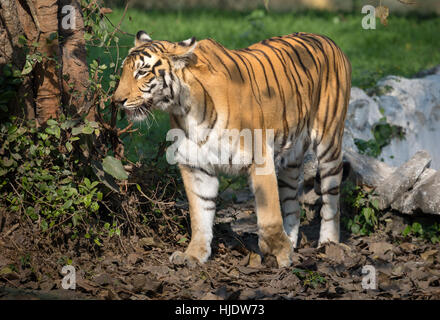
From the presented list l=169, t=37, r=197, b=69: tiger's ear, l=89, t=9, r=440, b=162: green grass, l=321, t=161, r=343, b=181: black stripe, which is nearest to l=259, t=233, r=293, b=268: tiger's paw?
l=321, t=161, r=343, b=181: black stripe

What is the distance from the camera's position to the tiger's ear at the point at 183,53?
415cm

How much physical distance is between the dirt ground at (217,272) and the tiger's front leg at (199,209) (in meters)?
0.10

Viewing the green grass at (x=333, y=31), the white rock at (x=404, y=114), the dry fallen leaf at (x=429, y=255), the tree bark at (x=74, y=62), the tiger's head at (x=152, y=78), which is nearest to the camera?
the tiger's head at (x=152, y=78)

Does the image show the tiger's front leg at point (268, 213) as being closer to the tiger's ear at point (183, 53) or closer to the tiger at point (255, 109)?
the tiger at point (255, 109)

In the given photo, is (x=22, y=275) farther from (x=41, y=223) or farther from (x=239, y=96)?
(x=239, y=96)

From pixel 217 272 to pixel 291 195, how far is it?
1.18m

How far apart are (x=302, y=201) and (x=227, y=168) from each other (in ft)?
5.76

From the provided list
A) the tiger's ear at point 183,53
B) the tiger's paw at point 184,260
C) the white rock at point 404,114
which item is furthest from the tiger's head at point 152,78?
the white rock at point 404,114

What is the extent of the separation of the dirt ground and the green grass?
4131 mm

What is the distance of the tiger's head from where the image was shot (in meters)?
4.14

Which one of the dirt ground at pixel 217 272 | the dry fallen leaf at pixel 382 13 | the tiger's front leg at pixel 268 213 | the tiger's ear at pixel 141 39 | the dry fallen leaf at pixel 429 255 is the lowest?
the dry fallen leaf at pixel 429 255

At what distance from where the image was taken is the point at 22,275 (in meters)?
4.04
